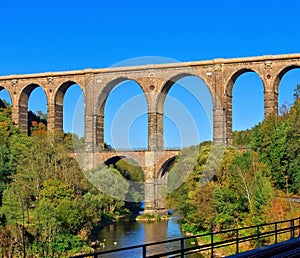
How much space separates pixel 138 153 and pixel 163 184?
3.56 m

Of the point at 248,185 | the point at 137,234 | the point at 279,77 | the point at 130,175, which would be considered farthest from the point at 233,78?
the point at 130,175

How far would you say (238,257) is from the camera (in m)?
10.7

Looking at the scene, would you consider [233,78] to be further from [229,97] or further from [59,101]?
[59,101]

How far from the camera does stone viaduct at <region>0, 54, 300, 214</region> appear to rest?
1722 inches

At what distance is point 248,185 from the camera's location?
31.5 metres

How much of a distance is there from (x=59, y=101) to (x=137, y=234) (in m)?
19.5

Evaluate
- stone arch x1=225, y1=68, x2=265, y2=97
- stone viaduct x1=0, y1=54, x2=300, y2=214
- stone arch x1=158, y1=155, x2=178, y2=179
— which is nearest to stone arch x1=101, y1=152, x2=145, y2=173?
stone viaduct x1=0, y1=54, x2=300, y2=214

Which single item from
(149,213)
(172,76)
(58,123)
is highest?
(172,76)

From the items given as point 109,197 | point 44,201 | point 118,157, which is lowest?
point 109,197

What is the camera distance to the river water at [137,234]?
30.1 meters

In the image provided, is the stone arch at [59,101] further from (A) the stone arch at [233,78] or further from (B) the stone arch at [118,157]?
(A) the stone arch at [233,78]

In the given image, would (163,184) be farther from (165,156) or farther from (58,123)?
(58,123)

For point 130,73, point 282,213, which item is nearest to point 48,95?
point 130,73

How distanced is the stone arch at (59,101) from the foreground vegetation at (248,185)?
1529cm
